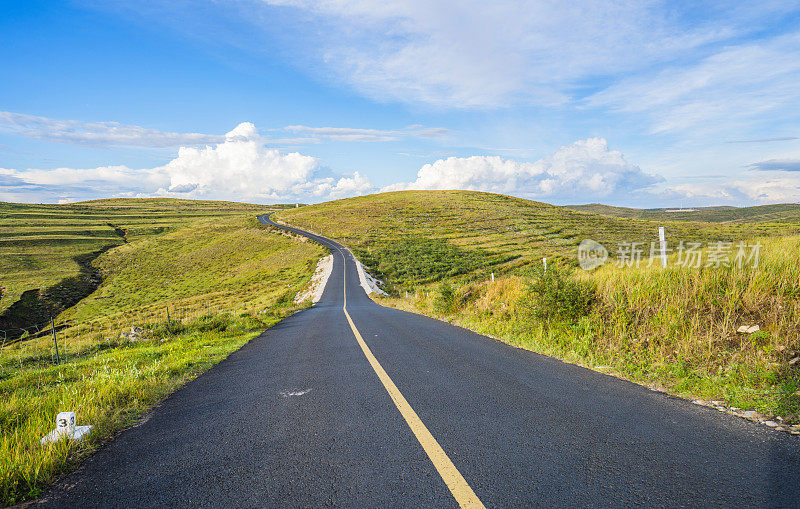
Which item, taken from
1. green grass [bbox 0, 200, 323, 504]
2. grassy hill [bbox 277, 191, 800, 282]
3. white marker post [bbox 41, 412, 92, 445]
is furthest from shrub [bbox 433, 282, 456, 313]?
grassy hill [bbox 277, 191, 800, 282]

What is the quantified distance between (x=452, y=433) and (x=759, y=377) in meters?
3.55

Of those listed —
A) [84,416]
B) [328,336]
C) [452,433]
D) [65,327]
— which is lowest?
[65,327]

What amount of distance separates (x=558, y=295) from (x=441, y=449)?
5175mm

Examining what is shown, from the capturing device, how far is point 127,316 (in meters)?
34.2

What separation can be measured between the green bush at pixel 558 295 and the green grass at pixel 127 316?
6789mm

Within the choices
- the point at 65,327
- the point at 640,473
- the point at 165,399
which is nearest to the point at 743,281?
the point at 640,473

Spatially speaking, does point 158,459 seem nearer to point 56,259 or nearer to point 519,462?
point 519,462

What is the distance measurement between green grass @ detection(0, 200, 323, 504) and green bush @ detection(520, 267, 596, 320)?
6.79 meters

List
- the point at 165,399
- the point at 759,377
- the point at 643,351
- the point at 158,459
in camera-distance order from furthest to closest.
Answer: the point at 643,351 → the point at 165,399 → the point at 759,377 → the point at 158,459

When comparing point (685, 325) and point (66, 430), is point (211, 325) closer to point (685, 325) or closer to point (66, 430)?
point (66, 430)

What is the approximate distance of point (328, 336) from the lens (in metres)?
9.98

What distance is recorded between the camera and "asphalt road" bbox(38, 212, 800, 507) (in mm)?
2535

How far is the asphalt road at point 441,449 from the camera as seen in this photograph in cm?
254
